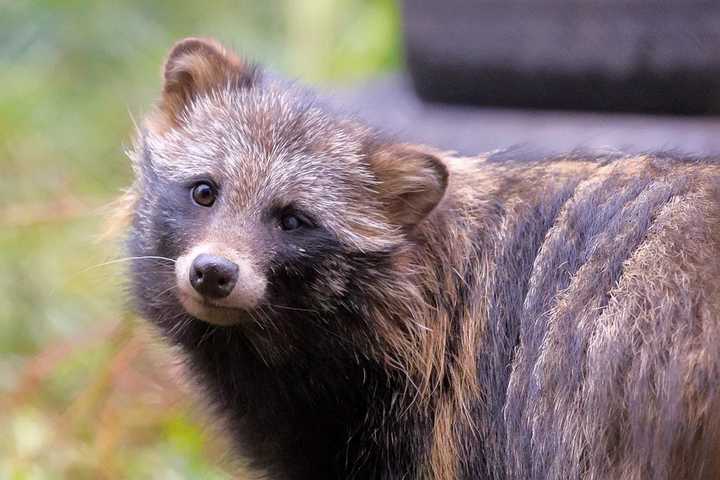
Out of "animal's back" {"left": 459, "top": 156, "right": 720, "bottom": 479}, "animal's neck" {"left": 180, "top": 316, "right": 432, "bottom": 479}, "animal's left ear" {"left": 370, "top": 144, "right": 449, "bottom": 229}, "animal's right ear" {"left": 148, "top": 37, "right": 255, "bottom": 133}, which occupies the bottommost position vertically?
"animal's neck" {"left": 180, "top": 316, "right": 432, "bottom": 479}

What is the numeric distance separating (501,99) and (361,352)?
118 inches

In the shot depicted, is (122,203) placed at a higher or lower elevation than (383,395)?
higher

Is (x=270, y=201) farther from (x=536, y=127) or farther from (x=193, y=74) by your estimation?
(x=536, y=127)

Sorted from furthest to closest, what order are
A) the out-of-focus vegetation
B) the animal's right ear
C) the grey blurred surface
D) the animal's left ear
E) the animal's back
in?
1. the grey blurred surface
2. the out-of-focus vegetation
3. the animal's right ear
4. the animal's left ear
5. the animal's back

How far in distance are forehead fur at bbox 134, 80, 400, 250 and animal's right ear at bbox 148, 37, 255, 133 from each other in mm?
115

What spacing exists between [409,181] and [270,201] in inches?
22.3

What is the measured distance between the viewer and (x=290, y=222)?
4492 millimetres

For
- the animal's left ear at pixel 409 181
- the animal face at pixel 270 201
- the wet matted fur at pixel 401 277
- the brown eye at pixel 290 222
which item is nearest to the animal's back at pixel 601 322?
the wet matted fur at pixel 401 277

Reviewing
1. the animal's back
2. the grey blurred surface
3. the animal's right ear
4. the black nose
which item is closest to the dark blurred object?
the grey blurred surface

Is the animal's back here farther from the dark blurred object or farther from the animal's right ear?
the dark blurred object

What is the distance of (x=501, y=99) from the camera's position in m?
7.13

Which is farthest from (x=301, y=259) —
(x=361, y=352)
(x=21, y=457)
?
(x=21, y=457)

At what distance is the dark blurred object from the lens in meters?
6.44

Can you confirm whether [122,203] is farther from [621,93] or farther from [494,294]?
[621,93]
